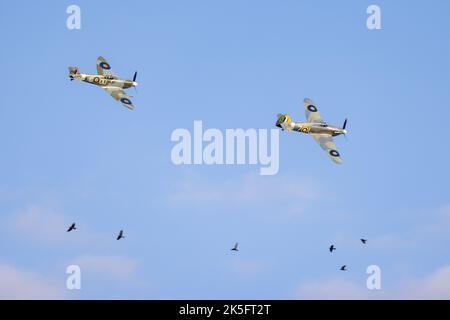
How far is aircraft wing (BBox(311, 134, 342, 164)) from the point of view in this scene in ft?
439

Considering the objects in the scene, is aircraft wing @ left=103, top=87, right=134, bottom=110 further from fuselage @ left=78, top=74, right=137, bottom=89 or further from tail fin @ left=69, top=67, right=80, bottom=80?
tail fin @ left=69, top=67, right=80, bottom=80

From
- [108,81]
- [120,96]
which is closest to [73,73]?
[108,81]

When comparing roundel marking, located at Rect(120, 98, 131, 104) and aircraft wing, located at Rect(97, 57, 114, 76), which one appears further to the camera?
aircraft wing, located at Rect(97, 57, 114, 76)

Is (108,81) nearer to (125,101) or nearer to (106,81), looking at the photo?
(106,81)

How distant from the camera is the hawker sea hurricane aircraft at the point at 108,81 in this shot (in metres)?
138

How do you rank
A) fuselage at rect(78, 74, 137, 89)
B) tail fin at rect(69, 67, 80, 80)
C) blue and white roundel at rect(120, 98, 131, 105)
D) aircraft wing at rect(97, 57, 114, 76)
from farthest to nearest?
1. aircraft wing at rect(97, 57, 114, 76)
2. fuselage at rect(78, 74, 137, 89)
3. blue and white roundel at rect(120, 98, 131, 105)
4. tail fin at rect(69, 67, 80, 80)

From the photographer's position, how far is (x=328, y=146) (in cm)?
13550

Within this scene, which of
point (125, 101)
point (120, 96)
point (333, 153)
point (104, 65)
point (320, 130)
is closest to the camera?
point (333, 153)

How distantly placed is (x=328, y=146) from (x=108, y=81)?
33437mm

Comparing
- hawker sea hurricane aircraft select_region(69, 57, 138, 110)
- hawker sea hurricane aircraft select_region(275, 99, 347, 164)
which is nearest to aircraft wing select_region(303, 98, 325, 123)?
hawker sea hurricane aircraft select_region(275, 99, 347, 164)

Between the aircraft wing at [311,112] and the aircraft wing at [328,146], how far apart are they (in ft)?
14.3

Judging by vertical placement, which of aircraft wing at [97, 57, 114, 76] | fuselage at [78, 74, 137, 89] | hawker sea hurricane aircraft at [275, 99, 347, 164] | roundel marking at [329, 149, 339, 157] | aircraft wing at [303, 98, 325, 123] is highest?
aircraft wing at [97, 57, 114, 76]
